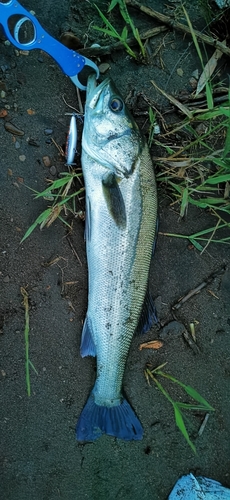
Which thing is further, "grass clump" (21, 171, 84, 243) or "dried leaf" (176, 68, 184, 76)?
"dried leaf" (176, 68, 184, 76)

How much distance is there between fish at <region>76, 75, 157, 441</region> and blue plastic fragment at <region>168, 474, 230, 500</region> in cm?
61

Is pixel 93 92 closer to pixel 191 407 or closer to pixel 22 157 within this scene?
pixel 22 157

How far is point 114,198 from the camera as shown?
300 cm

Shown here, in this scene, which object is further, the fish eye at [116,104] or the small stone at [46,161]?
the small stone at [46,161]

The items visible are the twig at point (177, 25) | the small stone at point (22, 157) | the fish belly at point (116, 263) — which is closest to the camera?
the fish belly at point (116, 263)

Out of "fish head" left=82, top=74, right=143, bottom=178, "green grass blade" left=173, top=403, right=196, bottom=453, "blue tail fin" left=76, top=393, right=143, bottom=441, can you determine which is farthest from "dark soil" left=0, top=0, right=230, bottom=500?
"fish head" left=82, top=74, right=143, bottom=178

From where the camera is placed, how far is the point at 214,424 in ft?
11.5

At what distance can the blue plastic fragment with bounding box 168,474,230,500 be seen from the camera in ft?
11.0

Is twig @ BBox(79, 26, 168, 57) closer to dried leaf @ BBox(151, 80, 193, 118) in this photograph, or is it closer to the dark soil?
the dark soil

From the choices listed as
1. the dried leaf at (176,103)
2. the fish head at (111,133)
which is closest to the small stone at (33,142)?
the fish head at (111,133)

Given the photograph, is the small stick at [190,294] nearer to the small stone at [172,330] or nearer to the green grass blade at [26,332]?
the small stone at [172,330]

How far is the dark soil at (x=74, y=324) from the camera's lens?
3.27 meters

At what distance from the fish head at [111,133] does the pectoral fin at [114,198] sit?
6 centimetres

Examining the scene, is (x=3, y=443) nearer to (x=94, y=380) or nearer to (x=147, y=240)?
(x=94, y=380)
